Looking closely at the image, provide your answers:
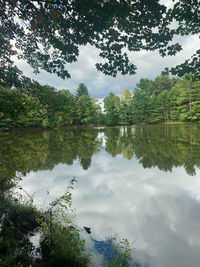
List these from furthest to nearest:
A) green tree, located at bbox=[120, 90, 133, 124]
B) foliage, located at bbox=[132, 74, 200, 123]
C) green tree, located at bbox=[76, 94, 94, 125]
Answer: green tree, located at bbox=[120, 90, 133, 124] < green tree, located at bbox=[76, 94, 94, 125] < foliage, located at bbox=[132, 74, 200, 123]

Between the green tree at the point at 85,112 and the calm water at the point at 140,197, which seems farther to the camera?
the green tree at the point at 85,112

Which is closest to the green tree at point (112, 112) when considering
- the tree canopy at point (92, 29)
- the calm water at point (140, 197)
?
the calm water at point (140, 197)

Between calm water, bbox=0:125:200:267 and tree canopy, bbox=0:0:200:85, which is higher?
tree canopy, bbox=0:0:200:85

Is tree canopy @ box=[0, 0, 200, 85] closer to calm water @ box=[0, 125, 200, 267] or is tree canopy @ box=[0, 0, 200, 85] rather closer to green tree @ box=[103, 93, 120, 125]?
calm water @ box=[0, 125, 200, 267]

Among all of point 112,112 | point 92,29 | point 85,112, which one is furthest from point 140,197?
point 112,112

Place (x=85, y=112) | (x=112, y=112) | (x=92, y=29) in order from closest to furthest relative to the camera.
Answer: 1. (x=92, y=29)
2. (x=85, y=112)
3. (x=112, y=112)

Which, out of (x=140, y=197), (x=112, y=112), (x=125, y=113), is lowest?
(x=140, y=197)

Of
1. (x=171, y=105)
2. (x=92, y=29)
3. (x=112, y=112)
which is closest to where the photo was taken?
(x=92, y=29)

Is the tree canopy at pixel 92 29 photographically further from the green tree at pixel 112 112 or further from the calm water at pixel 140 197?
the green tree at pixel 112 112

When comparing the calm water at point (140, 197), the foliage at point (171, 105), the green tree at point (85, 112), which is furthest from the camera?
the green tree at point (85, 112)

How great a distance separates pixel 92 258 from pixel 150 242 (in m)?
1.16

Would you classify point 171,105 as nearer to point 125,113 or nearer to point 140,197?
point 125,113

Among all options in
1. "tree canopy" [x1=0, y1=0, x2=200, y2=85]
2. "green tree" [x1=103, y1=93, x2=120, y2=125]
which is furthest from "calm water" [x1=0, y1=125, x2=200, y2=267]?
"green tree" [x1=103, y1=93, x2=120, y2=125]

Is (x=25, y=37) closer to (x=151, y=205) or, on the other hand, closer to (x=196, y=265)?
(x=151, y=205)
